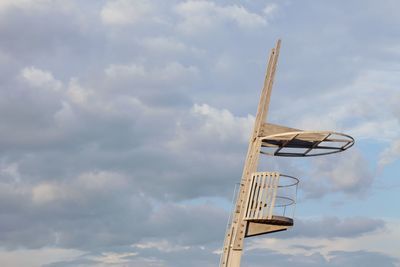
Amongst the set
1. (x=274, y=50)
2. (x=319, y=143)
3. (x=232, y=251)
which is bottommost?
(x=232, y=251)

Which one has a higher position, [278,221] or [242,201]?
[242,201]

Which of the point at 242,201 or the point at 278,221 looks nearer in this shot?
the point at 278,221

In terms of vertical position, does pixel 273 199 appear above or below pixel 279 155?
below

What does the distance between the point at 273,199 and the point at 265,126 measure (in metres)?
2.99

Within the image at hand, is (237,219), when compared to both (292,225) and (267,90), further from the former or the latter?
(267,90)

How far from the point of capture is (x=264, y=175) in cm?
3186

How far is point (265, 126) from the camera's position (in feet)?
109

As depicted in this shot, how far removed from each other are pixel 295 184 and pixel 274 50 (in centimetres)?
541

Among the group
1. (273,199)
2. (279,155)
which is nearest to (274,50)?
(279,155)

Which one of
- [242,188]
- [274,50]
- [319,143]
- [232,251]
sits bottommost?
[232,251]

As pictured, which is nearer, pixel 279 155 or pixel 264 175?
pixel 264 175

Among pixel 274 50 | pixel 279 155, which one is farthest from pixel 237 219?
pixel 274 50

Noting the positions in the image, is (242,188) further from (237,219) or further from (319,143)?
(319,143)

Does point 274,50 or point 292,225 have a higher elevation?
point 274,50
